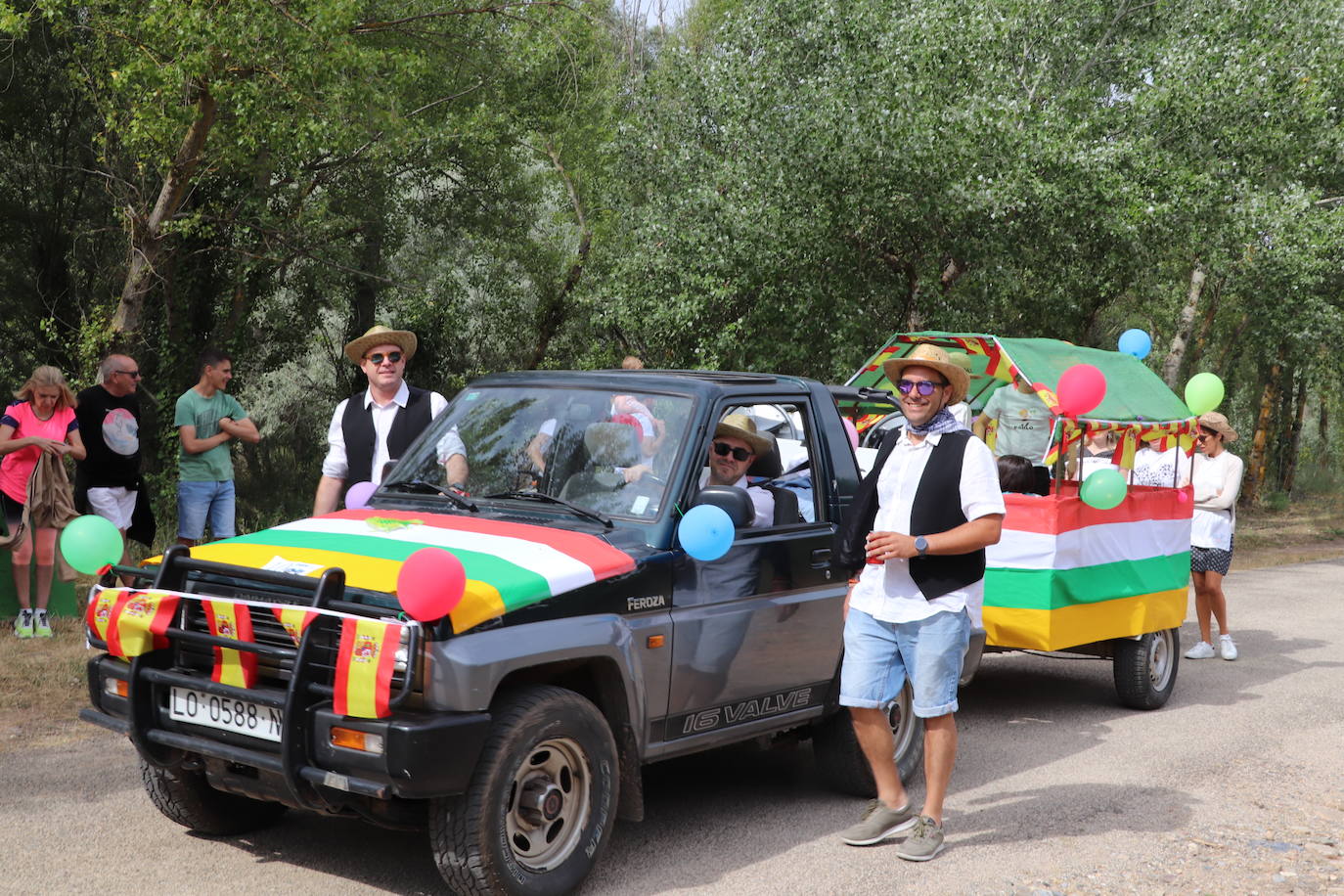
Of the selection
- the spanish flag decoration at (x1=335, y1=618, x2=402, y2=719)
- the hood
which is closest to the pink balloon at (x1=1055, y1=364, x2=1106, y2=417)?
the hood

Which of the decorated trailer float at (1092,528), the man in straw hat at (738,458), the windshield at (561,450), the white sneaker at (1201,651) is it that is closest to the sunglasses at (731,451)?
the man in straw hat at (738,458)

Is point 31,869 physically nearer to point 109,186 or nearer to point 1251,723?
point 1251,723

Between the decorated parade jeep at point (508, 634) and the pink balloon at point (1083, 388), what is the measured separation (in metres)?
1.90

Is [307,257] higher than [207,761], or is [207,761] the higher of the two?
[307,257]

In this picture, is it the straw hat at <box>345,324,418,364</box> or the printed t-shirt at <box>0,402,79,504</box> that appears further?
the printed t-shirt at <box>0,402,79,504</box>

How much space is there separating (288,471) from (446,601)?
1492 cm

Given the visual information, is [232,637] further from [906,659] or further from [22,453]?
[22,453]

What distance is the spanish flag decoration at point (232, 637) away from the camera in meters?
4.65

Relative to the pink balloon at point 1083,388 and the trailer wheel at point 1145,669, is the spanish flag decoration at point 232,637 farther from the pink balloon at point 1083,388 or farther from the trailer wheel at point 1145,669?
the trailer wheel at point 1145,669

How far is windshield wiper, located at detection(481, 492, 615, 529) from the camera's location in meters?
5.38

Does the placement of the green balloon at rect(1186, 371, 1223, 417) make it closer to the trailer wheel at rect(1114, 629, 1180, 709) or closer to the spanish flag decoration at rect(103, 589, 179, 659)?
the trailer wheel at rect(1114, 629, 1180, 709)

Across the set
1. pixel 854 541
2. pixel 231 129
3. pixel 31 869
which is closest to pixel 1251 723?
pixel 854 541

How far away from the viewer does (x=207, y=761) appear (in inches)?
191

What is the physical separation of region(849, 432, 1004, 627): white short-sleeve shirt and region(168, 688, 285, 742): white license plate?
7.73 feet
